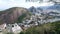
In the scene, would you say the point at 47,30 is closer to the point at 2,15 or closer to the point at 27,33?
the point at 27,33

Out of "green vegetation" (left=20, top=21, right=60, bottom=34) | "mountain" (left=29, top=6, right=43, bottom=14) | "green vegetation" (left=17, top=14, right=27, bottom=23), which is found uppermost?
"mountain" (left=29, top=6, right=43, bottom=14)

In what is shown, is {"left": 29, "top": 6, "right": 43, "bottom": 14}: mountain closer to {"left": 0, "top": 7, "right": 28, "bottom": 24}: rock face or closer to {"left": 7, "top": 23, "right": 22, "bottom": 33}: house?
{"left": 0, "top": 7, "right": 28, "bottom": 24}: rock face

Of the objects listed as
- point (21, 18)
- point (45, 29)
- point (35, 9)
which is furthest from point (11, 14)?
point (45, 29)

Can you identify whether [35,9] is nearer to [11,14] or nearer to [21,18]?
[21,18]

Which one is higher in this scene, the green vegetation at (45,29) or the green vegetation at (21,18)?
the green vegetation at (21,18)

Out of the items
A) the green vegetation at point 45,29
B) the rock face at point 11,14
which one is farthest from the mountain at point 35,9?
the green vegetation at point 45,29

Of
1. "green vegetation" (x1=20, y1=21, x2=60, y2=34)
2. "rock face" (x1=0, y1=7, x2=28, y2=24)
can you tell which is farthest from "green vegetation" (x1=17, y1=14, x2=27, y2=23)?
"green vegetation" (x1=20, y1=21, x2=60, y2=34)

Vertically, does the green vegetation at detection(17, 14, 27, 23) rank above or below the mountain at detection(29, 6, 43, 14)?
below

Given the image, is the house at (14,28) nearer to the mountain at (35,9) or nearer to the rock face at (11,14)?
the rock face at (11,14)

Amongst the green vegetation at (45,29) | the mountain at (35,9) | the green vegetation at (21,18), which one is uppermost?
the mountain at (35,9)

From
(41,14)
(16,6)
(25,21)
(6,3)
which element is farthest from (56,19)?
(6,3)
